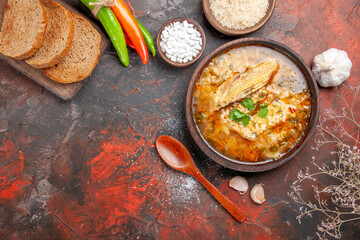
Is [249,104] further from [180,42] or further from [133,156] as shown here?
[133,156]

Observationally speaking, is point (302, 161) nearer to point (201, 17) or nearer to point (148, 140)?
point (148, 140)

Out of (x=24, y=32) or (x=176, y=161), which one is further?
(x=176, y=161)

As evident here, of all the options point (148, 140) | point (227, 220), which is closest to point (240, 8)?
point (148, 140)

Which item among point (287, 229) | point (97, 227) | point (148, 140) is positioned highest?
point (148, 140)

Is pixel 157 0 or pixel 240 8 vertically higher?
pixel 157 0

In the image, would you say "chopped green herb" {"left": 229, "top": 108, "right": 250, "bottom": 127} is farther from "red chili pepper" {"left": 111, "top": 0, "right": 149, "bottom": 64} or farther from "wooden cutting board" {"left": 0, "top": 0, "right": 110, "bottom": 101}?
"wooden cutting board" {"left": 0, "top": 0, "right": 110, "bottom": 101}

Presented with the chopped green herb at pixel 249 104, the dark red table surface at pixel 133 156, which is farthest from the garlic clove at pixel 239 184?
the chopped green herb at pixel 249 104

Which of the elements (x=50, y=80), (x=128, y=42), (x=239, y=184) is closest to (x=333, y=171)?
(x=239, y=184)

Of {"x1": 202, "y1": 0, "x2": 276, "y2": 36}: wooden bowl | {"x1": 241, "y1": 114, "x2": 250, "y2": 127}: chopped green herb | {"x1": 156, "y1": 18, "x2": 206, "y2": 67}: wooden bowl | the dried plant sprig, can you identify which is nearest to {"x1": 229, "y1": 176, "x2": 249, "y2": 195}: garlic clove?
the dried plant sprig
